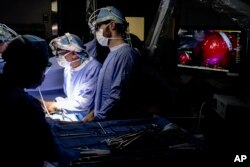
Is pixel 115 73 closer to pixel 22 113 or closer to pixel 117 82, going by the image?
pixel 117 82

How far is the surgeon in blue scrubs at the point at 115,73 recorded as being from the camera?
2.69m

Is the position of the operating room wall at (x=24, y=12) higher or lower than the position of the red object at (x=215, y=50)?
higher

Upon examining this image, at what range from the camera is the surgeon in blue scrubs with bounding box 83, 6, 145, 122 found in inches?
106

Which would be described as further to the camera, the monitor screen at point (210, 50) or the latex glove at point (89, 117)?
the monitor screen at point (210, 50)

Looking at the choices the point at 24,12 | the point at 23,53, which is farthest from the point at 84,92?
the point at 24,12

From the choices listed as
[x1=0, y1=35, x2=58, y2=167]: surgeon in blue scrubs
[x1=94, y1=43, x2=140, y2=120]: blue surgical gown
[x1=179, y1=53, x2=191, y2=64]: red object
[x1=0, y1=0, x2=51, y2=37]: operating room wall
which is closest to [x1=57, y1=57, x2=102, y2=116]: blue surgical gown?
[x1=94, y1=43, x2=140, y2=120]: blue surgical gown

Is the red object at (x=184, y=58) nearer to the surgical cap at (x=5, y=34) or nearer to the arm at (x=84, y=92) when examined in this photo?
the arm at (x=84, y=92)

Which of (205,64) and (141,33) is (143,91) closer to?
(205,64)

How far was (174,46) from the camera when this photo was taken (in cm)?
455

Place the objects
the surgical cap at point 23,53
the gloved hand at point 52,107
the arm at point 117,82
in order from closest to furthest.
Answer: the surgical cap at point 23,53
the arm at point 117,82
the gloved hand at point 52,107

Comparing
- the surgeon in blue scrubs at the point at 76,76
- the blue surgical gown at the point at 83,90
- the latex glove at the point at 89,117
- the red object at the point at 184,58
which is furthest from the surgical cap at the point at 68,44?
the red object at the point at 184,58

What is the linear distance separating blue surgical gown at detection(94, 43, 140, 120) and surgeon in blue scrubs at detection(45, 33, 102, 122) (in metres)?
0.32

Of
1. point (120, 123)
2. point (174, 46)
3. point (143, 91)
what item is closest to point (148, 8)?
point (174, 46)

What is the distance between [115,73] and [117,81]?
0.32 ft
